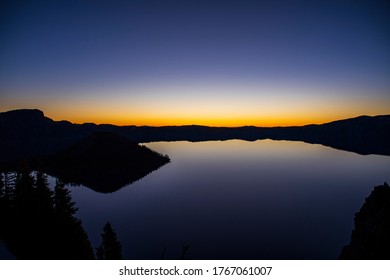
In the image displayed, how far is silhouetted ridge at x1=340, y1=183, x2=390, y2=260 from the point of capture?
43.5ft

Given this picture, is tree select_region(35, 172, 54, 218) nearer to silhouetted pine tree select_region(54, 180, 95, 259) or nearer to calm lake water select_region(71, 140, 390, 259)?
silhouetted pine tree select_region(54, 180, 95, 259)

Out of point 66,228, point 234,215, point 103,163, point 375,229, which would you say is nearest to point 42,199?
point 66,228

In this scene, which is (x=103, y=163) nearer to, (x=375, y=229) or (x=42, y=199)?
(x=42, y=199)

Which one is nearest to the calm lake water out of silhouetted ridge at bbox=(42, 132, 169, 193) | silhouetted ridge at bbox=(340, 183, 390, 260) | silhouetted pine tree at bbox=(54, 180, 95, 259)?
silhouetted pine tree at bbox=(54, 180, 95, 259)

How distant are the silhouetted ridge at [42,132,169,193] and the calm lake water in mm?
17495

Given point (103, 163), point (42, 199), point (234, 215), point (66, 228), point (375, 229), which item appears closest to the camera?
point (375, 229)

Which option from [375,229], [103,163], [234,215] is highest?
[375,229]

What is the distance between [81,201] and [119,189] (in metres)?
17.5

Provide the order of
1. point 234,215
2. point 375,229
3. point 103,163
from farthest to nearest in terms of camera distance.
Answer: point 103,163
point 234,215
point 375,229

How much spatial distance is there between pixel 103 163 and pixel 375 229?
12965 cm

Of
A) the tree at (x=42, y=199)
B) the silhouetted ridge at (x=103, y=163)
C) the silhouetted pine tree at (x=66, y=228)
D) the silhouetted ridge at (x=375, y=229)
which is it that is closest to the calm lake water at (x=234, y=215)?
the silhouetted pine tree at (x=66, y=228)

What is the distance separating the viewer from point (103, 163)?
129375 millimetres

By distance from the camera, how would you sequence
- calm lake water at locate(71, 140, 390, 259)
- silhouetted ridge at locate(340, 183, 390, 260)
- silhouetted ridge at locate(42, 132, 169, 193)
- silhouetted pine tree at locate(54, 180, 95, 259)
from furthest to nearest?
silhouetted ridge at locate(42, 132, 169, 193), calm lake water at locate(71, 140, 390, 259), silhouetted pine tree at locate(54, 180, 95, 259), silhouetted ridge at locate(340, 183, 390, 260)
